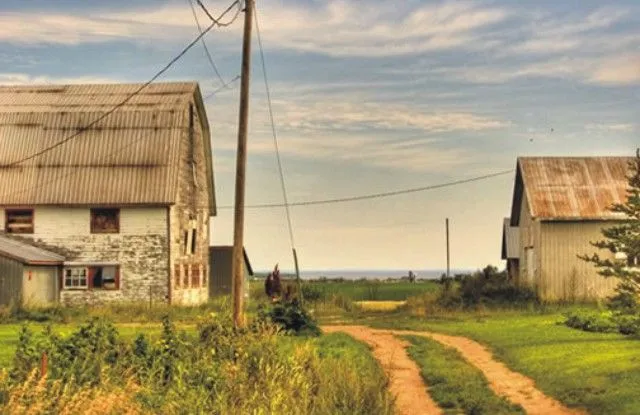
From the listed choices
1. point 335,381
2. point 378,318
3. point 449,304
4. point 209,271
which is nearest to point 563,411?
point 335,381

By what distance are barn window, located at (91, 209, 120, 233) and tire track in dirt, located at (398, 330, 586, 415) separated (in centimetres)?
2643

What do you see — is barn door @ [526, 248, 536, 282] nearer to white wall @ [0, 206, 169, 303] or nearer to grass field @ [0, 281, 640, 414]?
grass field @ [0, 281, 640, 414]

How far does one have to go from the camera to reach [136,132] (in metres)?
56.0

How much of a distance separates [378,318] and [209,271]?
20.5m

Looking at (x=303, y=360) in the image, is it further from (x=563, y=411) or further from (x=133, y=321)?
(x=133, y=321)

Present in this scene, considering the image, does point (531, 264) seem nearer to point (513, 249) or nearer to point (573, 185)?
point (573, 185)

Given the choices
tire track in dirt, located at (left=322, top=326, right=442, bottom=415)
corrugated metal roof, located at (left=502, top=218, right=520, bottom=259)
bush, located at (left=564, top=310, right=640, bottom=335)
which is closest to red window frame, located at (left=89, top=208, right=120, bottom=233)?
tire track in dirt, located at (left=322, top=326, right=442, bottom=415)

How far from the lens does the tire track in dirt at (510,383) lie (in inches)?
774

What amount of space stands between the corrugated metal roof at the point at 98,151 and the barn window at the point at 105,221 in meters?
0.64

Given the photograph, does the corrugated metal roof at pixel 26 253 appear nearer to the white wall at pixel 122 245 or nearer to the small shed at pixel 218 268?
the white wall at pixel 122 245

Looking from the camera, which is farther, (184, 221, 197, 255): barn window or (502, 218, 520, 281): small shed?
(502, 218, 520, 281): small shed

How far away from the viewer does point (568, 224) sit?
52.0 m

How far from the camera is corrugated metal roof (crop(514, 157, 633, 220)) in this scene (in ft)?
170

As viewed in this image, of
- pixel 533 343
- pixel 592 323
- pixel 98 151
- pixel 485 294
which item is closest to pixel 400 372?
pixel 533 343
